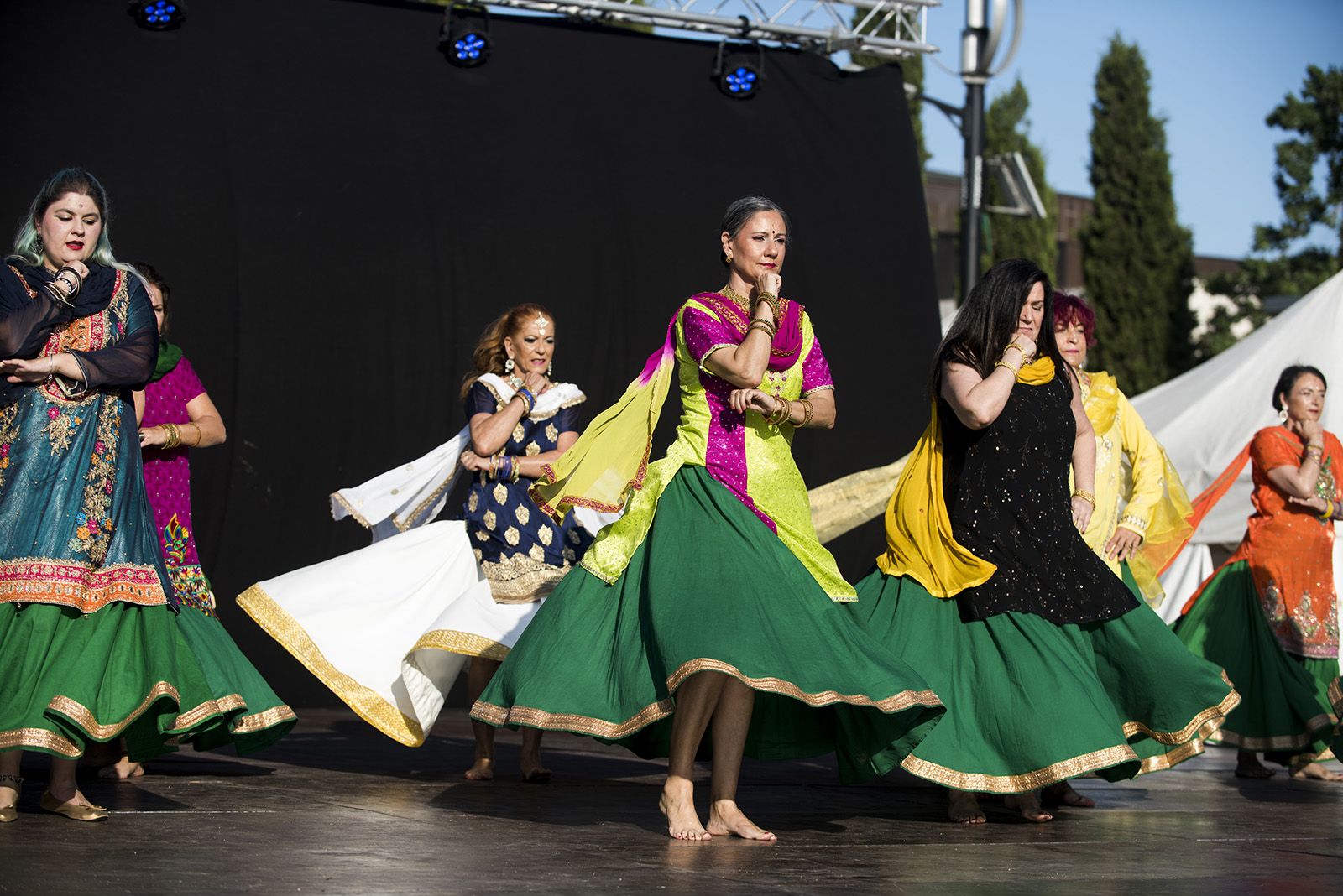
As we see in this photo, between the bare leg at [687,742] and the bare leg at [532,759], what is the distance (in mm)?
1528

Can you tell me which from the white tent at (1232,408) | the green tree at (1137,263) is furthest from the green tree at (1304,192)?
the white tent at (1232,408)

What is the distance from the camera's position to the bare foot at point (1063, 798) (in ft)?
17.9

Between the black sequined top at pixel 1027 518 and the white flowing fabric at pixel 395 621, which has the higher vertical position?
the black sequined top at pixel 1027 518

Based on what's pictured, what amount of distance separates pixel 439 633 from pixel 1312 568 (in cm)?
367

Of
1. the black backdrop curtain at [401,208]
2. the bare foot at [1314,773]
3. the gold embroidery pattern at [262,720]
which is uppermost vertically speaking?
the black backdrop curtain at [401,208]

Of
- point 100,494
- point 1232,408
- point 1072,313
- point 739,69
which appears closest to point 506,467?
point 100,494

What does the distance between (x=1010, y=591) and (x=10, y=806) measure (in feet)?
8.91

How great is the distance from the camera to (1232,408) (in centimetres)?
1155

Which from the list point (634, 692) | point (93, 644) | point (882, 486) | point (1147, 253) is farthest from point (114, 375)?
point (1147, 253)

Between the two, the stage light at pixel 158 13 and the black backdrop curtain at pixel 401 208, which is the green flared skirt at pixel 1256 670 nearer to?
the black backdrop curtain at pixel 401 208

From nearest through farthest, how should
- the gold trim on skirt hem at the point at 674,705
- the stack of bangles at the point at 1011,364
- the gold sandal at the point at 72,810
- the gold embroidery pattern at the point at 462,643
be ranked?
the gold trim on skirt hem at the point at 674,705, the gold sandal at the point at 72,810, the stack of bangles at the point at 1011,364, the gold embroidery pattern at the point at 462,643

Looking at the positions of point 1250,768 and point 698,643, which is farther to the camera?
point 1250,768

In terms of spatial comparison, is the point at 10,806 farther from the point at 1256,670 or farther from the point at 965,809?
the point at 1256,670

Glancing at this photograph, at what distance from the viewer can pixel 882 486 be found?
913cm
